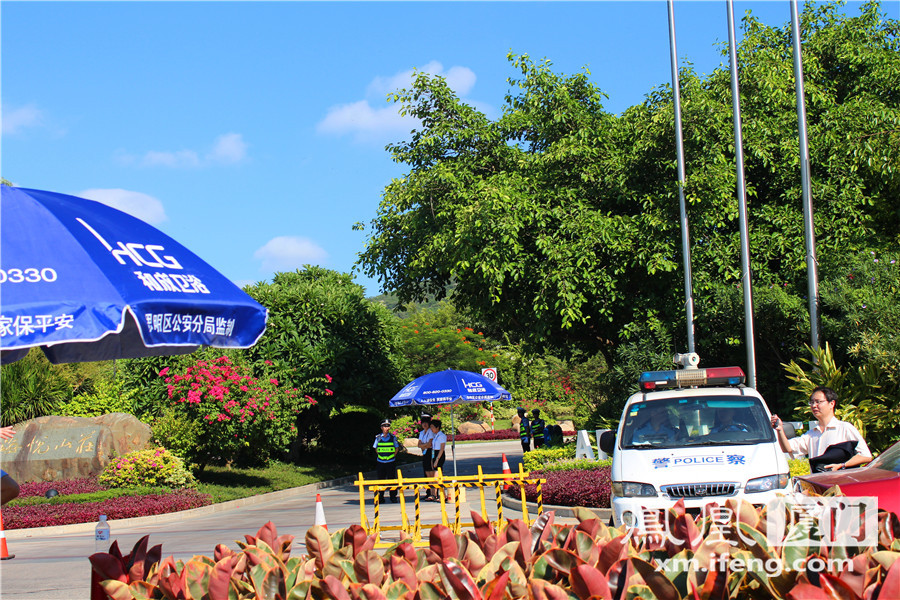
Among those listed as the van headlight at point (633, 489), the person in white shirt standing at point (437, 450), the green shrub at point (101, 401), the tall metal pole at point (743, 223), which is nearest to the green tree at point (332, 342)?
the green shrub at point (101, 401)

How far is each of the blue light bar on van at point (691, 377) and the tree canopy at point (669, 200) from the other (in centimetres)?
972

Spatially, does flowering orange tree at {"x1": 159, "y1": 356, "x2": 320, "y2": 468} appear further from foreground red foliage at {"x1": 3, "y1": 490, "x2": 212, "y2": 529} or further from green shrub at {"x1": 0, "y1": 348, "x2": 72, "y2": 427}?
green shrub at {"x1": 0, "y1": 348, "x2": 72, "y2": 427}

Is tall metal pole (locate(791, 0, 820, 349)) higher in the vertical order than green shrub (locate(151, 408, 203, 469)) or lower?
higher

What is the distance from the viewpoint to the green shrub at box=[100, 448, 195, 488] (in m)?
19.8

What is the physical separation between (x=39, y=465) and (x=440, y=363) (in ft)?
84.3

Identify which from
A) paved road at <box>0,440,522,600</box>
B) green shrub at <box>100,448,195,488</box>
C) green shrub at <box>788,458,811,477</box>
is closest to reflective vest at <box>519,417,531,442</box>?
paved road at <box>0,440,522,600</box>

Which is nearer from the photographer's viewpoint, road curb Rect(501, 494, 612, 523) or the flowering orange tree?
road curb Rect(501, 494, 612, 523)

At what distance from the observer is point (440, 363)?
44406 millimetres

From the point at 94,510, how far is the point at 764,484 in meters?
13.6

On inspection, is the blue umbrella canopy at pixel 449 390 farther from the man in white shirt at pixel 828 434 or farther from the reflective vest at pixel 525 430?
the man in white shirt at pixel 828 434

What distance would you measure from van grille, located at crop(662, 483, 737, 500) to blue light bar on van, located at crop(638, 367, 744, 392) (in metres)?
1.99

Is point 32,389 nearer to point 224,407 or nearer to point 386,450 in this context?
point 224,407

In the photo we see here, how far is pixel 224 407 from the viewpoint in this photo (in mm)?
21406

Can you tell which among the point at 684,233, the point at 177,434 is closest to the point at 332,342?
the point at 177,434
